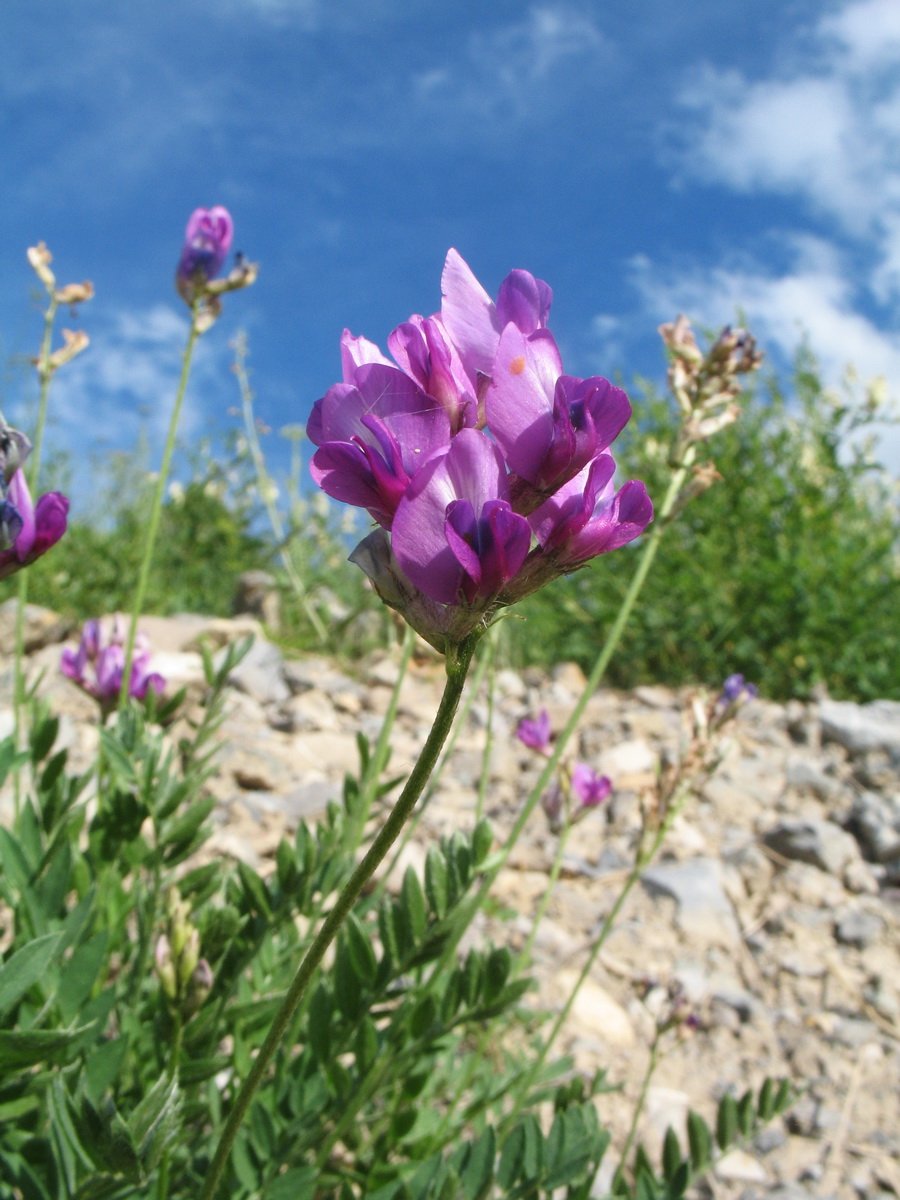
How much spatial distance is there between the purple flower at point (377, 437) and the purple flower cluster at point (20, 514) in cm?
42

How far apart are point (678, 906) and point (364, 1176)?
1720 mm

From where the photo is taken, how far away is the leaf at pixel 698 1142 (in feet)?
5.11

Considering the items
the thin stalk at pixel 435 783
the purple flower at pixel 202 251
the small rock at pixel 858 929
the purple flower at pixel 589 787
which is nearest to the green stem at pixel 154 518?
the purple flower at pixel 202 251

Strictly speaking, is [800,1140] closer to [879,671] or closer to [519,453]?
[519,453]

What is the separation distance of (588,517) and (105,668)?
147 cm

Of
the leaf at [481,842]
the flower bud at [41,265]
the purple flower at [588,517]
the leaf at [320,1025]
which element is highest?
the flower bud at [41,265]

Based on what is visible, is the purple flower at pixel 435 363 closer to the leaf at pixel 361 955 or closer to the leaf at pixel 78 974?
the leaf at pixel 361 955

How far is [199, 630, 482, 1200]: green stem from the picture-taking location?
0.65 meters

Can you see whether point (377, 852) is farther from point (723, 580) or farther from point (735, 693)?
point (723, 580)

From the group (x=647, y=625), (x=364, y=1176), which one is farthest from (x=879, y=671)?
(x=364, y=1176)

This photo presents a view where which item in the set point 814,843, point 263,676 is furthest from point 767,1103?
point 263,676

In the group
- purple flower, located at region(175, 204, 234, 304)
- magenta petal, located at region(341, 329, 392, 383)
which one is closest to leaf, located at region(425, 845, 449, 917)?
magenta petal, located at region(341, 329, 392, 383)

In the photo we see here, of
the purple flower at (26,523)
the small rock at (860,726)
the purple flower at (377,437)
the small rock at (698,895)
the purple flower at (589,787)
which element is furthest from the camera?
the small rock at (860,726)

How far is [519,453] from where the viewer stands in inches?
29.7
